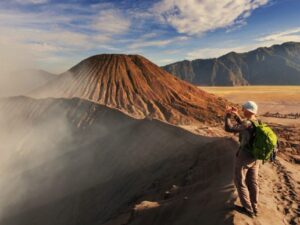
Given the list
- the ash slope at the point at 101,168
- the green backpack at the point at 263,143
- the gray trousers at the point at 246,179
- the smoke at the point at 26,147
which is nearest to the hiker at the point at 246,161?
the gray trousers at the point at 246,179

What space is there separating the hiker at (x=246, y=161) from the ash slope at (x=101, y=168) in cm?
58

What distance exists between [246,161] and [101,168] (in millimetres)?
17794

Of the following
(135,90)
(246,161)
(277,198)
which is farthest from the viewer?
(135,90)

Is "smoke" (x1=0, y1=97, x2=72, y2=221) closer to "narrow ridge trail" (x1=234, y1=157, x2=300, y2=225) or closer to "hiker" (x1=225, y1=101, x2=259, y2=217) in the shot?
"narrow ridge trail" (x1=234, y1=157, x2=300, y2=225)

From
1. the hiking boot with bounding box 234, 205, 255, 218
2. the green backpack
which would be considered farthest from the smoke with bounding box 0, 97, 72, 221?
the green backpack

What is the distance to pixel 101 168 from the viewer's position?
2323cm

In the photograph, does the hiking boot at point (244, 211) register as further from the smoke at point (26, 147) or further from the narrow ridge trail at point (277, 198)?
the smoke at point (26, 147)

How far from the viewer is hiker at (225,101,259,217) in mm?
6410

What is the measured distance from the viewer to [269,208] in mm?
7348

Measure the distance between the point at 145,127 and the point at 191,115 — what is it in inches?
860

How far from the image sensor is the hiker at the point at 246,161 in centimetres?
641

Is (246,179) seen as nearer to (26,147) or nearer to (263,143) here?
(263,143)

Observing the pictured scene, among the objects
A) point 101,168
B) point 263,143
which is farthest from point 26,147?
point 263,143

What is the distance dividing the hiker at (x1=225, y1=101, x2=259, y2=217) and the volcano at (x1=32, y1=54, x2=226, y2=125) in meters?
35.4
